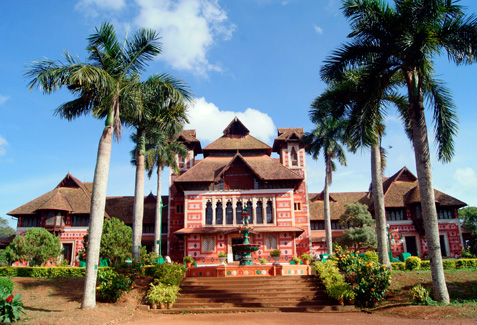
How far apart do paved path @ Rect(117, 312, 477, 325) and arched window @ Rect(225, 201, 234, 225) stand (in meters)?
18.7

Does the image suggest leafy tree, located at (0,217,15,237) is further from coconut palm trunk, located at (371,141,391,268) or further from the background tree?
coconut palm trunk, located at (371,141,391,268)

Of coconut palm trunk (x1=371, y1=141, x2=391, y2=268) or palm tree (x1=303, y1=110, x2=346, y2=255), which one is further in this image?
palm tree (x1=303, y1=110, x2=346, y2=255)

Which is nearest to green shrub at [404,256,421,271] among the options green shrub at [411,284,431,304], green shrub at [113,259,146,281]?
green shrub at [411,284,431,304]

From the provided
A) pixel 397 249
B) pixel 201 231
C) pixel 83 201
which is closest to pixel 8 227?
pixel 83 201

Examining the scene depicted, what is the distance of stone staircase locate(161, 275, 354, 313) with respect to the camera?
1563cm

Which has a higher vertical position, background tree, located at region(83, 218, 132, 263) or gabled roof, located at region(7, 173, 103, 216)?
gabled roof, located at region(7, 173, 103, 216)

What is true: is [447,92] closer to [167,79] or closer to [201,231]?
[167,79]

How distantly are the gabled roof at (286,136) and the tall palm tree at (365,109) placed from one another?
20436mm

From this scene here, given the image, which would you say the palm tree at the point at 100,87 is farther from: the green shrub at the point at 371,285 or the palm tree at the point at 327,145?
the palm tree at the point at 327,145

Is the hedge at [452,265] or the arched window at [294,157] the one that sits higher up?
the arched window at [294,157]

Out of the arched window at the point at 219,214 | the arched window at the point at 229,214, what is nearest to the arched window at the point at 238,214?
the arched window at the point at 229,214

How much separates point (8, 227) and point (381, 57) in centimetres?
10636

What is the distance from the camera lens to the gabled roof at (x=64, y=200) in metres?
36.4

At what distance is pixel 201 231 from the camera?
31.7 m
